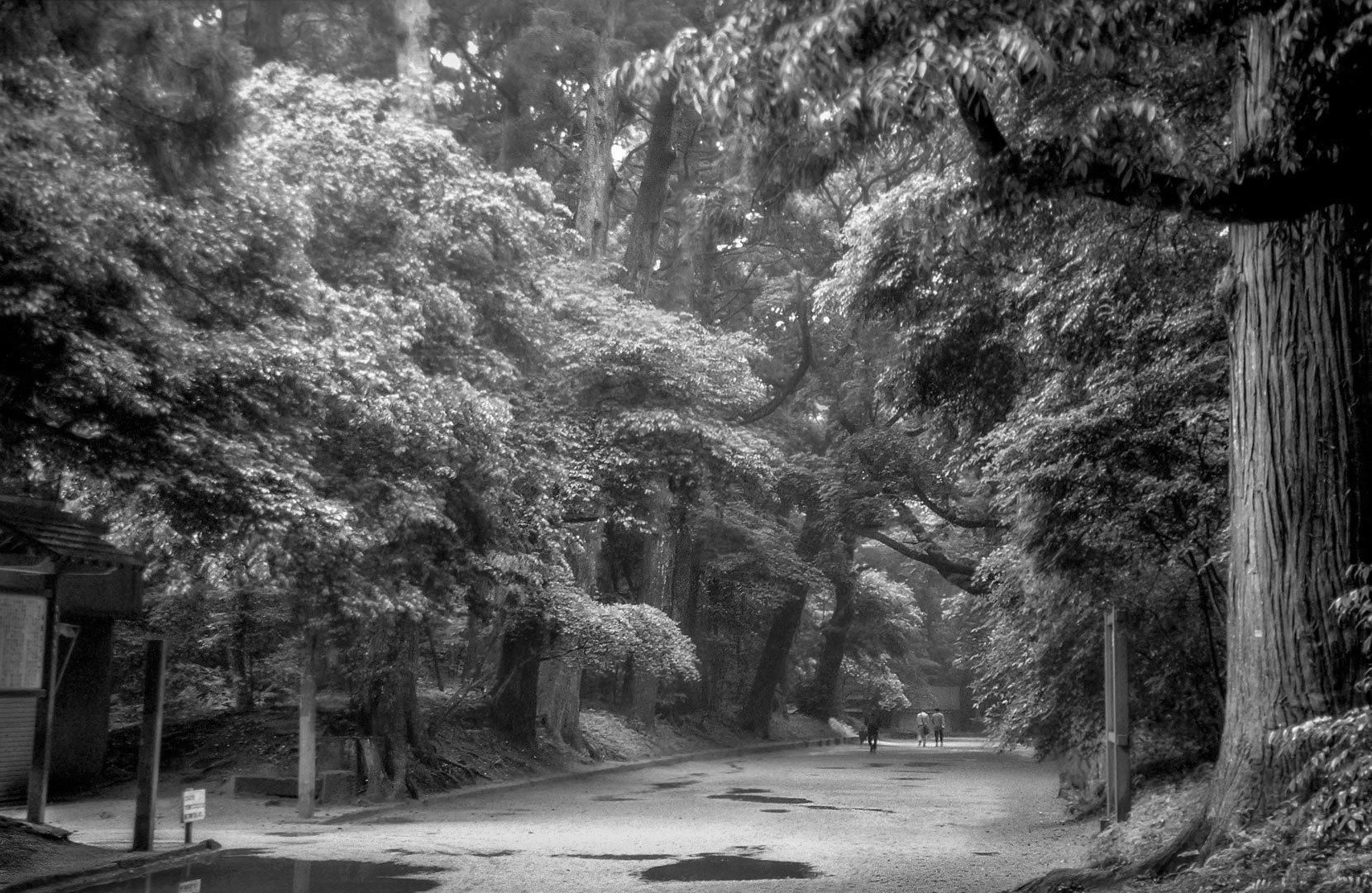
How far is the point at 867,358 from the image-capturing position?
116 ft

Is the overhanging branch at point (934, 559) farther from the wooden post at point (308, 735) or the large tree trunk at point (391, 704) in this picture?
the wooden post at point (308, 735)

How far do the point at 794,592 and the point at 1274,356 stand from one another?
3080 cm

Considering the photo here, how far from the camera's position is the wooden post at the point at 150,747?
45.0ft

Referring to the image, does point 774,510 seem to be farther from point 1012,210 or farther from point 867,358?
point 1012,210

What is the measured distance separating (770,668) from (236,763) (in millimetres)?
22635

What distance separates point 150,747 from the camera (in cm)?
1384

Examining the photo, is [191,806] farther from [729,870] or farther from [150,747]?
[729,870]

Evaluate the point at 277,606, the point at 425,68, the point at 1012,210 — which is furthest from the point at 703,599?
the point at 1012,210

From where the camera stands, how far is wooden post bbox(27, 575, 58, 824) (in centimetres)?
1388

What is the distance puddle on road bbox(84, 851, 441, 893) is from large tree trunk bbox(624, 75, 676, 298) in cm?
1975

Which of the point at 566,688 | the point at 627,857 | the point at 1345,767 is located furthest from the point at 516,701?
the point at 1345,767

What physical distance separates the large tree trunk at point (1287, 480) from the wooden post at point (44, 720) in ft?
37.3

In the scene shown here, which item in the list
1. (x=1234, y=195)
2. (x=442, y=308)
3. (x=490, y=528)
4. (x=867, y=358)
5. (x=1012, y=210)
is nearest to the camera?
(x=1234, y=195)

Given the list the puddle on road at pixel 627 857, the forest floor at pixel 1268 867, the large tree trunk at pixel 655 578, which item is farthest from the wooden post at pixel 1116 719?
the large tree trunk at pixel 655 578
